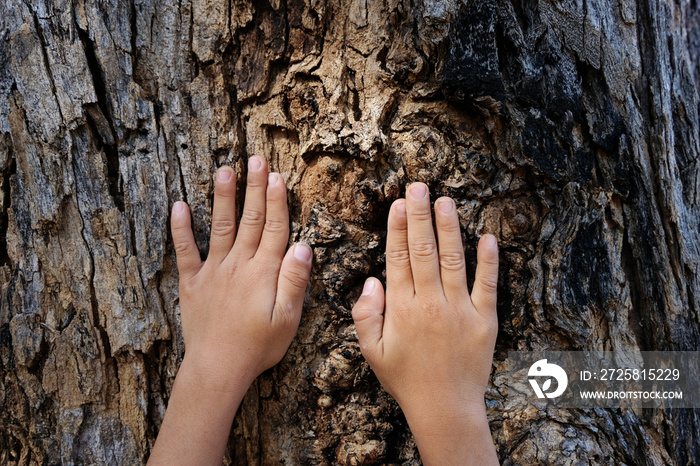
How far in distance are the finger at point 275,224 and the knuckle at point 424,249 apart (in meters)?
0.38

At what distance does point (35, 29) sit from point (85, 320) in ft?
2.89

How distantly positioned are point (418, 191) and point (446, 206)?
3.5 inches

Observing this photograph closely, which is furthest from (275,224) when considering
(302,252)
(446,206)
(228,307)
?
(446,206)

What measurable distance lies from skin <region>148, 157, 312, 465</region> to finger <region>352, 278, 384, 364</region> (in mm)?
176

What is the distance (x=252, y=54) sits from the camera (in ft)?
4.81

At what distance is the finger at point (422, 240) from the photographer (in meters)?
1.30

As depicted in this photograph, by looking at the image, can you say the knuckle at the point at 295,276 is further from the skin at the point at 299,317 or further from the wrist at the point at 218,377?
the wrist at the point at 218,377

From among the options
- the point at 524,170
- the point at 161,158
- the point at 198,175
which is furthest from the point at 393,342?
the point at 161,158

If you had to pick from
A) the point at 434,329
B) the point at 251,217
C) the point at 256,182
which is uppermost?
the point at 256,182

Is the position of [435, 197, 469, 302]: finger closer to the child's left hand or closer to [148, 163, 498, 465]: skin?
[148, 163, 498, 465]: skin

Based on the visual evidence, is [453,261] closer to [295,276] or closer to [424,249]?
[424,249]

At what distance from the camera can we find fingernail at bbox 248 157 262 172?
1.41 meters

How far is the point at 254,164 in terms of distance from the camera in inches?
55.7

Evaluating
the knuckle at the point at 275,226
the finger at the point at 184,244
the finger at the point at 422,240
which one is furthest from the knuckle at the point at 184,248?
the finger at the point at 422,240
